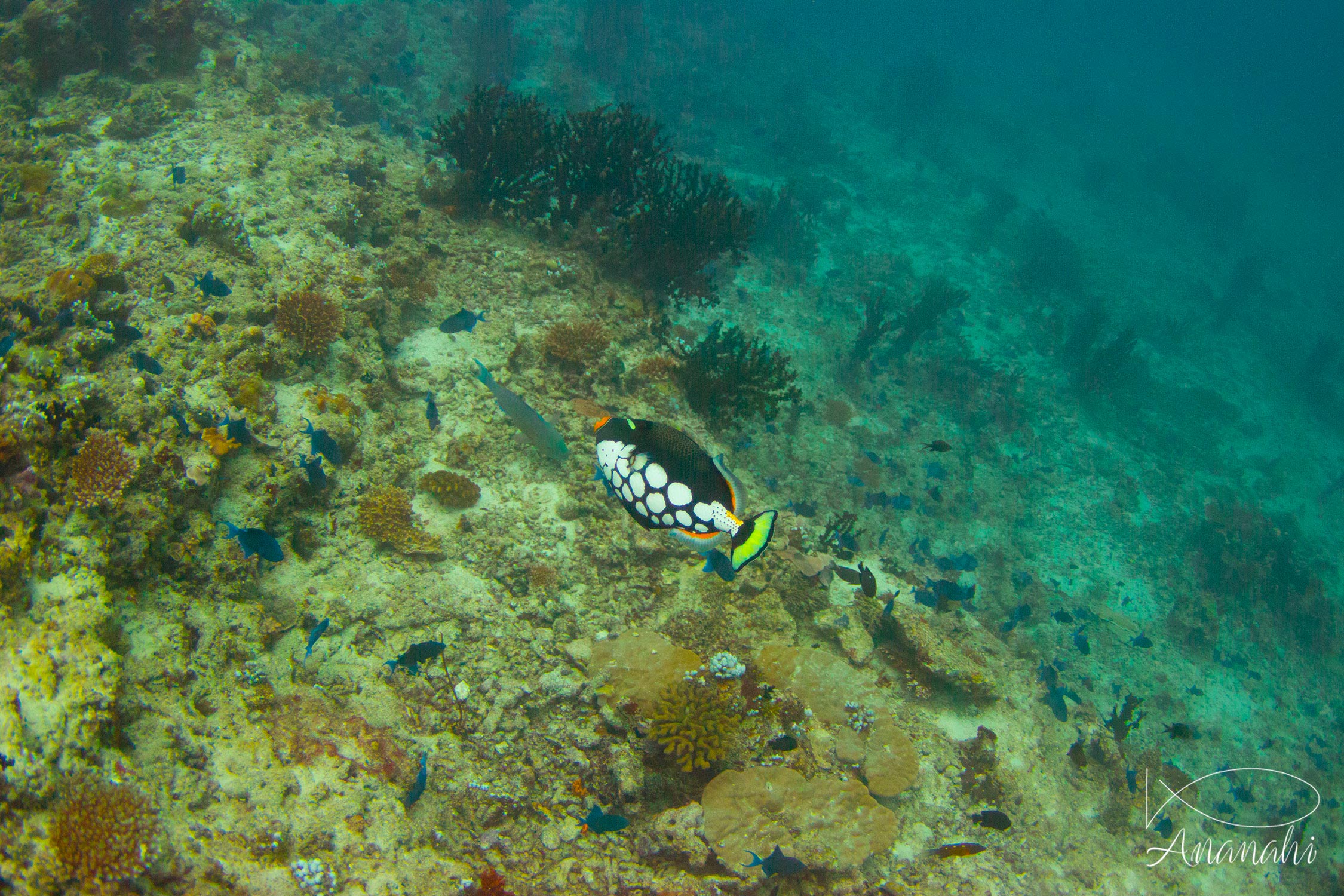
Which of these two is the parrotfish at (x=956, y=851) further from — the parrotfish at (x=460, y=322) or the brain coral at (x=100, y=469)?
the brain coral at (x=100, y=469)

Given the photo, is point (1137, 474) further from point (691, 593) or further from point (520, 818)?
point (520, 818)

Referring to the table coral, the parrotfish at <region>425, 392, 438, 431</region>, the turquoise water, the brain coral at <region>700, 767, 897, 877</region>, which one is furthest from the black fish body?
the table coral

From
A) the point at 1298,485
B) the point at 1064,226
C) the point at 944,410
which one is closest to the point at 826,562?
the point at 944,410

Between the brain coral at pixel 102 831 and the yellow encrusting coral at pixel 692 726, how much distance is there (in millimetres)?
2368

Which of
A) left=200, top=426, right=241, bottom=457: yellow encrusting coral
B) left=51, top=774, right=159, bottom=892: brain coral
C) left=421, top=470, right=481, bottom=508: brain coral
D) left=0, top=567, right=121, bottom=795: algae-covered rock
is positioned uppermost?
left=0, top=567, right=121, bottom=795: algae-covered rock

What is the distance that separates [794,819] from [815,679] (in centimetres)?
95

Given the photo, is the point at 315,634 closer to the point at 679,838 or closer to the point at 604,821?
the point at 604,821

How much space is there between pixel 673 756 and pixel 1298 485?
19.3m

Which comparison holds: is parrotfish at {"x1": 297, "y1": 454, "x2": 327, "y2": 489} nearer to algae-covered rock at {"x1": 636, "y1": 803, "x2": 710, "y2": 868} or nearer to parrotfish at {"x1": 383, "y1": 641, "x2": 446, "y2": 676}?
parrotfish at {"x1": 383, "y1": 641, "x2": 446, "y2": 676}

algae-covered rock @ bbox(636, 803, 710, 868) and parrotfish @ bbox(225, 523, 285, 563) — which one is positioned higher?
parrotfish @ bbox(225, 523, 285, 563)

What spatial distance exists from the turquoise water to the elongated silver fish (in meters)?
0.05

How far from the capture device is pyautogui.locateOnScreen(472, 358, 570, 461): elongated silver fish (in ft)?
13.8

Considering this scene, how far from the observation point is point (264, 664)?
3.23 metres

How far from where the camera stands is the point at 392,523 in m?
4.07
